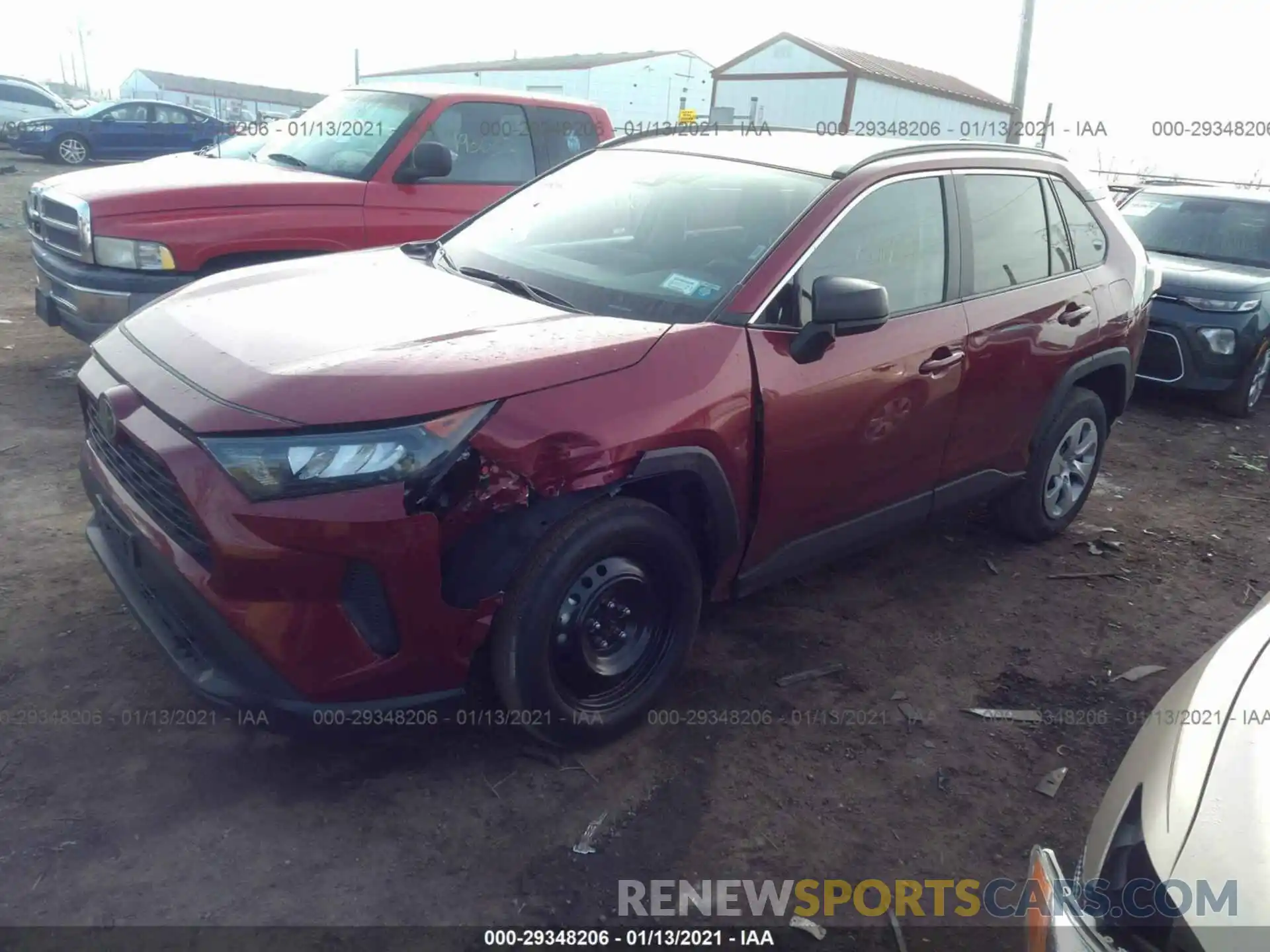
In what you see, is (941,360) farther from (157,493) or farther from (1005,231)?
(157,493)

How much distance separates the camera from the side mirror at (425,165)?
19.5 ft

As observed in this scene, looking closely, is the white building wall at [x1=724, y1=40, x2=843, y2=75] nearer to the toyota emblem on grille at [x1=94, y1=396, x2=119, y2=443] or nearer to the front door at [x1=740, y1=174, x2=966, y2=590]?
the front door at [x1=740, y1=174, x2=966, y2=590]

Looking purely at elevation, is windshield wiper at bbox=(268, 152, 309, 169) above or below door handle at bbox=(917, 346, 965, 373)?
above

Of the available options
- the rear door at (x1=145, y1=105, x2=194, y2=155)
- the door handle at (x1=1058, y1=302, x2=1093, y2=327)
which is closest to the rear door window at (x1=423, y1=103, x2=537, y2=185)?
the door handle at (x1=1058, y1=302, x2=1093, y2=327)

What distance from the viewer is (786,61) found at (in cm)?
2892

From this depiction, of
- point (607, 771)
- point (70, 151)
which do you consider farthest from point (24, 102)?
point (607, 771)

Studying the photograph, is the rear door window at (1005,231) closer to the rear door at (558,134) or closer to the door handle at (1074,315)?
the door handle at (1074,315)

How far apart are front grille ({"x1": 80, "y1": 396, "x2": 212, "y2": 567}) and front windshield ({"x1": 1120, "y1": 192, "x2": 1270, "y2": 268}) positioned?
859cm

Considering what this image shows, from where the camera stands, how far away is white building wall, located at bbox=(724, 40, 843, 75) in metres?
27.8

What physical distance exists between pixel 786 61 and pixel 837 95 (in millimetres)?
2442

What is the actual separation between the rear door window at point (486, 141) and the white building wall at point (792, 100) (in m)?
21.6

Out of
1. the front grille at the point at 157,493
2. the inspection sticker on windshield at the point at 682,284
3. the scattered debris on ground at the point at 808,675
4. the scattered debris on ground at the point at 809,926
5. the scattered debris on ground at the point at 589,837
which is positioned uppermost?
the inspection sticker on windshield at the point at 682,284

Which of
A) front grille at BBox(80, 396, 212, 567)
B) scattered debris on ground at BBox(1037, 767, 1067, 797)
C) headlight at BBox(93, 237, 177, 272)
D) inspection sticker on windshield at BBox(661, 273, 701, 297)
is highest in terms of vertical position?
inspection sticker on windshield at BBox(661, 273, 701, 297)

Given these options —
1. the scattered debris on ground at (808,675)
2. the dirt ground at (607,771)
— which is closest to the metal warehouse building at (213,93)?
the dirt ground at (607,771)
